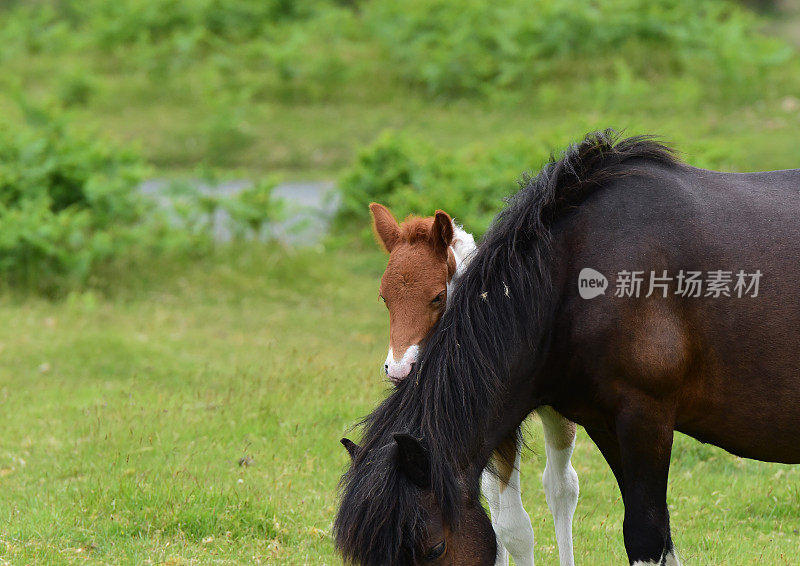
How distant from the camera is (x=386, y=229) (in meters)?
4.93

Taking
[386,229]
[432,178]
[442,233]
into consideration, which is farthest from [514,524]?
[432,178]

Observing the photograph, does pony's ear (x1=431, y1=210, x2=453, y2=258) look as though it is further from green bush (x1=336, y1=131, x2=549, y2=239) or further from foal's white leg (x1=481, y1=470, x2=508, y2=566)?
green bush (x1=336, y1=131, x2=549, y2=239)

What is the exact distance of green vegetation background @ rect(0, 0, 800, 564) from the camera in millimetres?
5523

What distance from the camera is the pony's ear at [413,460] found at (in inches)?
142

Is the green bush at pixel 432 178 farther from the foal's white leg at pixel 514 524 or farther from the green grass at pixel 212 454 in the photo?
the foal's white leg at pixel 514 524

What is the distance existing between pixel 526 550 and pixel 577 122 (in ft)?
28.1

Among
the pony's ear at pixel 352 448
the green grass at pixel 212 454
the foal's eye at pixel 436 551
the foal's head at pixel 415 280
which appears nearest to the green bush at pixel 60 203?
the green grass at pixel 212 454

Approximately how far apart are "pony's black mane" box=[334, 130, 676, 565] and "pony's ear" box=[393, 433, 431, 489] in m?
0.03

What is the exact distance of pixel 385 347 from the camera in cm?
926

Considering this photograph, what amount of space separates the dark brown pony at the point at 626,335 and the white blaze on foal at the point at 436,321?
1.32 feet

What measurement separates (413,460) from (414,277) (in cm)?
119

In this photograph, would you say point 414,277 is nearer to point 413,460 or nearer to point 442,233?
point 442,233

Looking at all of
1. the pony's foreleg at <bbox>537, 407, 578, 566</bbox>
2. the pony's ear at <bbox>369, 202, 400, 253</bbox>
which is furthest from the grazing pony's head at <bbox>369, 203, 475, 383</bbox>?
the pony's foreleg at <bbox>537, 407, 578, 566</bbox>

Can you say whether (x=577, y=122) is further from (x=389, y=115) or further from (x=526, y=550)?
(x=526, y=550)
